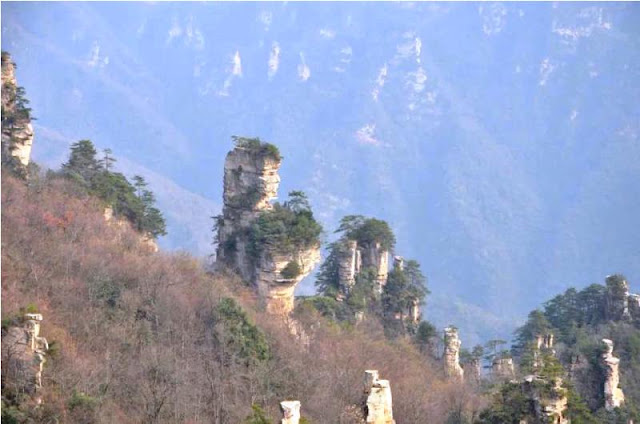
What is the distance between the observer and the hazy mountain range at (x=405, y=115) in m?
111

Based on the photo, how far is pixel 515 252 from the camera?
362 feet

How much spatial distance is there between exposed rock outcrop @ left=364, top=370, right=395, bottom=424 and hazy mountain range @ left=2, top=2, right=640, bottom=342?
7933 centimetres


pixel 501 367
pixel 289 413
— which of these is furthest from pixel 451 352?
pixel 289 413

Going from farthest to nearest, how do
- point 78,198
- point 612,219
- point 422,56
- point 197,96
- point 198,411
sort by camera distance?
point 197,96
point 422,56
point 612,219
point 78,198
point 198,411

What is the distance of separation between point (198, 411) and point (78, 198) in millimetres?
13077

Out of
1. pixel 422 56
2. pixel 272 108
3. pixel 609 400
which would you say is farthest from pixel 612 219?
pixel 609 400

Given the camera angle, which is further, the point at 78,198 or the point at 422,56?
the point at 422,56

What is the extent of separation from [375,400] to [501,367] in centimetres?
2119

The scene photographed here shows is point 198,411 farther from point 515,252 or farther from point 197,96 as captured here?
point 197,96

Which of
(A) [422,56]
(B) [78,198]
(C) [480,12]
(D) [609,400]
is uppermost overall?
(C) [480,12]

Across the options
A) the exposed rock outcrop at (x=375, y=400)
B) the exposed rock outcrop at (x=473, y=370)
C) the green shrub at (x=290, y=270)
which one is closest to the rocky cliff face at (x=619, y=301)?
the exposed rock outcrop at (x=473, y=370)

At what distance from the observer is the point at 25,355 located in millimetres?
22906

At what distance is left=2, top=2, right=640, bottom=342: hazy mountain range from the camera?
111m

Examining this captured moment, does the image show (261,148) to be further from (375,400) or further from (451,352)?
(375,400)
